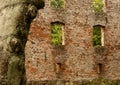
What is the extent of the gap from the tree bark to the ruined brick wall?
47.9ft

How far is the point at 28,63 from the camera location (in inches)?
653

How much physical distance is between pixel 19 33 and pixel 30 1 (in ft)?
0.65

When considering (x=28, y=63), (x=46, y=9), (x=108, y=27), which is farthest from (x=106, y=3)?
(x=28, y=63)

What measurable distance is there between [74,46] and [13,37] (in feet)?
53.5

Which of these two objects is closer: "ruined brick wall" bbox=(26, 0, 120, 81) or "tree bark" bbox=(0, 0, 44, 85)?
"tree bark" bbox=(0, 0, 44, 85)

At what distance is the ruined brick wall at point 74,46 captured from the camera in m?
16.9

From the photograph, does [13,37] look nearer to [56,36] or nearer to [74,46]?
[74,46]

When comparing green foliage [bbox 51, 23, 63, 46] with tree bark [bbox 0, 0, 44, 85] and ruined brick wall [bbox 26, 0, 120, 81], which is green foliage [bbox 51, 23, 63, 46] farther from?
tree bark [bbox 0, 0, 44, 85]

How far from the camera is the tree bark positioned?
1.90 meters

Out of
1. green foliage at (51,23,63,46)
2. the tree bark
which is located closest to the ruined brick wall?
green foliage at (51,23,63,46)

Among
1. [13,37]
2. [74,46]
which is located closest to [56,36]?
[74,46]

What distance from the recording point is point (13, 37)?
193 centimetres

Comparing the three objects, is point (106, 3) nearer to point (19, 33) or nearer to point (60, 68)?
point (60, 68)

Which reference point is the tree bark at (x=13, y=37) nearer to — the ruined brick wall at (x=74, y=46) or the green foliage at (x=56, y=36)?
the ruined brick wall at (x=74, y=46)
